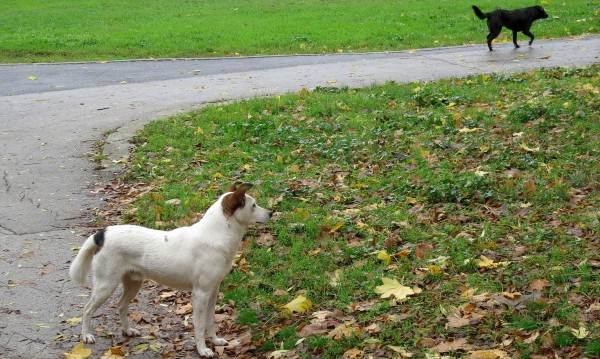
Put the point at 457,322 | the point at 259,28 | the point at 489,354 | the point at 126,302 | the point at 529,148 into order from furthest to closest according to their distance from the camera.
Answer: the point at 259,28
the point at 529,148
the point at 126,302
the point at 457,322
the point at 489,354

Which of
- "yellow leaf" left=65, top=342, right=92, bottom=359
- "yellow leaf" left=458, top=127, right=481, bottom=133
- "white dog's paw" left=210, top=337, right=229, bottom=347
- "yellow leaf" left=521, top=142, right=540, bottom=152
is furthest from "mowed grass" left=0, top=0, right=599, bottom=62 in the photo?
"yellow leaf" left=65, top=342, right=92, bottom=359

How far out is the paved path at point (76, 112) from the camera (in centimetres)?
664

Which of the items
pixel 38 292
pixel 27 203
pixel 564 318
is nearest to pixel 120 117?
pixel 27 203

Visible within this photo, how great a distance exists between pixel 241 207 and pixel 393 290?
1.42 meters

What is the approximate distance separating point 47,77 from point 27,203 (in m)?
8.90

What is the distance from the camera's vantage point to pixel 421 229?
7.23 meters

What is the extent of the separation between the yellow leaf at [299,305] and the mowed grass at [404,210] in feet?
0.06

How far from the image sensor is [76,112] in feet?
44.9

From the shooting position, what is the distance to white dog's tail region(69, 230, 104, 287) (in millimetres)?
5660

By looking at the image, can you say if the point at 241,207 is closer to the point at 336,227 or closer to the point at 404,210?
the point at 336,227

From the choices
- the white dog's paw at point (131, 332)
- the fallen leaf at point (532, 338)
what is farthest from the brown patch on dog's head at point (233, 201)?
the fallen leaf at point (532, 338)

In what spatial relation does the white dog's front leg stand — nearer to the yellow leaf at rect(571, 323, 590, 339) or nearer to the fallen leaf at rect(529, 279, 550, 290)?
the fallen leaf at rect(529, 279, 550, 290)

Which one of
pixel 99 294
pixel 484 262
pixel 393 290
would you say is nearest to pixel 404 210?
pixel 484 262

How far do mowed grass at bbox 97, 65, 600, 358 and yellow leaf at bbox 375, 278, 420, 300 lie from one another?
43mm
